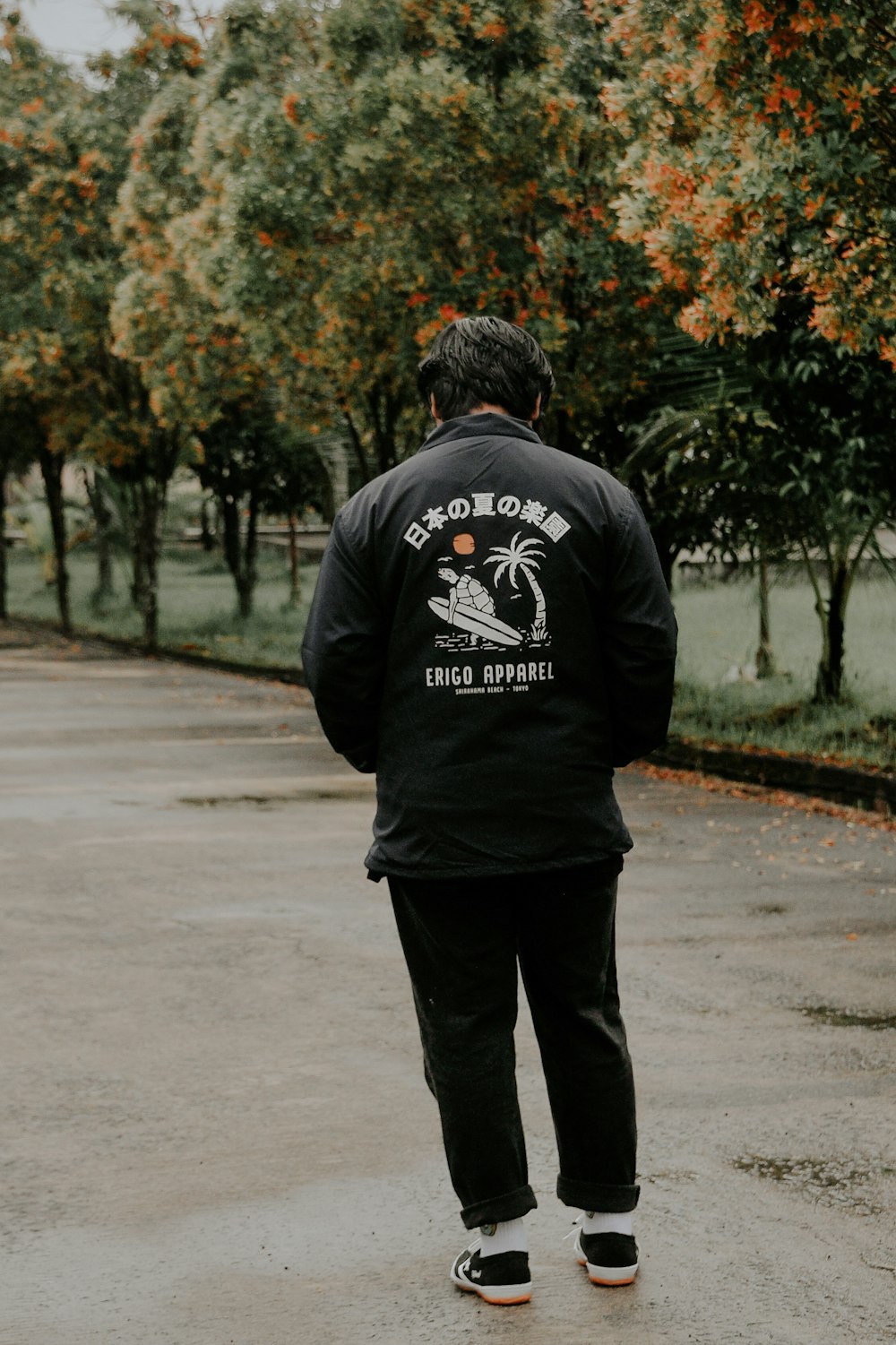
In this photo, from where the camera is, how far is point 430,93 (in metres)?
15.1

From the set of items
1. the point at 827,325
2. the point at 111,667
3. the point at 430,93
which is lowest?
the point at 111,667

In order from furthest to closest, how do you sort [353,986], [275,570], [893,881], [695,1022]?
1. [275,570]
2. [893,881]
3. [353,986]
4. [695,1022]

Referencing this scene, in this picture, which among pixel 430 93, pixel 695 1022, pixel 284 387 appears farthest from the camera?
pixel 284 387

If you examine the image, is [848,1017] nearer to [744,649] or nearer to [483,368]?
[483,368]

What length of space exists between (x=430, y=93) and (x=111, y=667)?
38.4 feet

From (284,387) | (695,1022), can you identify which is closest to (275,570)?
(284,387)

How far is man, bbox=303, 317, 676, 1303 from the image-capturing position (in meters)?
3.79

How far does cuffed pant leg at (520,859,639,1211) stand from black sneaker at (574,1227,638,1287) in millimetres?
82

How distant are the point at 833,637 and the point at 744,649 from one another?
16.0 ft

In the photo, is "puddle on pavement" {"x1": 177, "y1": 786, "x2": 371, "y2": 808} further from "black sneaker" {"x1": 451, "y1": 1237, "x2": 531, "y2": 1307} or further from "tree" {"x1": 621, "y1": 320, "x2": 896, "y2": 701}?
"black sneaker" {"x1": 451, "y1": 1237, "x2": 531, "y2": 1307}

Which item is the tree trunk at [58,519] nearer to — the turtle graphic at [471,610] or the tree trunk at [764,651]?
the tree trunk at [764,651]

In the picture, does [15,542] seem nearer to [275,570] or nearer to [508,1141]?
[275,570]

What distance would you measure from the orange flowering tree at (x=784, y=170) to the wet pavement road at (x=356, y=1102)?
2916 millimetres

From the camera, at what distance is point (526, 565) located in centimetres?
380
